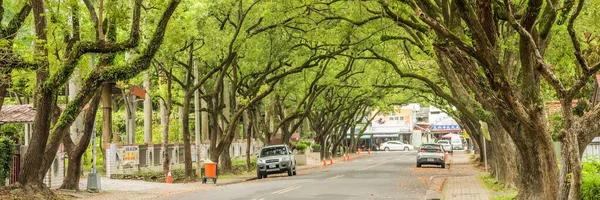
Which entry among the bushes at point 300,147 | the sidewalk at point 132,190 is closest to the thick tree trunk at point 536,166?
the sidewalk at point 132,190

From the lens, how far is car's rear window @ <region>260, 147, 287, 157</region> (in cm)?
3522

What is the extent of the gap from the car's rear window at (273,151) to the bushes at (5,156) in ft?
49.9

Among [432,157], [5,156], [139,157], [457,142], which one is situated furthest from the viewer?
[457,142]

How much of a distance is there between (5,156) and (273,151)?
1607 cm

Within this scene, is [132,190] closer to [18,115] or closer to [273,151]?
[18,115]

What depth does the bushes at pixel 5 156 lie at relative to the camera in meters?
21.0

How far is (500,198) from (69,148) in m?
13.7

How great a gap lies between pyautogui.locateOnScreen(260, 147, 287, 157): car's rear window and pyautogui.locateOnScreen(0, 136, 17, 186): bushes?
49.9 ft

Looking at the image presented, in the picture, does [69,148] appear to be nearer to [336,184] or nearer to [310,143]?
[336,184]

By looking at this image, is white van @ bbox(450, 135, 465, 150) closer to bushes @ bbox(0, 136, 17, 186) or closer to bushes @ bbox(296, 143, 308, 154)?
bushes @ bbox(296, 143, 308, 154)

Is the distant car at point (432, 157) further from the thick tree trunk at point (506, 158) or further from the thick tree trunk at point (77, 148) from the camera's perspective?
the thick tree trunk at point (77, 148)

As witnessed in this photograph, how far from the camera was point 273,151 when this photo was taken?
35.4 m

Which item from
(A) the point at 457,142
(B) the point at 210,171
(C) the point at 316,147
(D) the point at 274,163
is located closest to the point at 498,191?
(B) the point at 210,171

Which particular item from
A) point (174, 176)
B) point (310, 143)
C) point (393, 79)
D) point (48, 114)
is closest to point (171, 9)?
point (48, 114)
